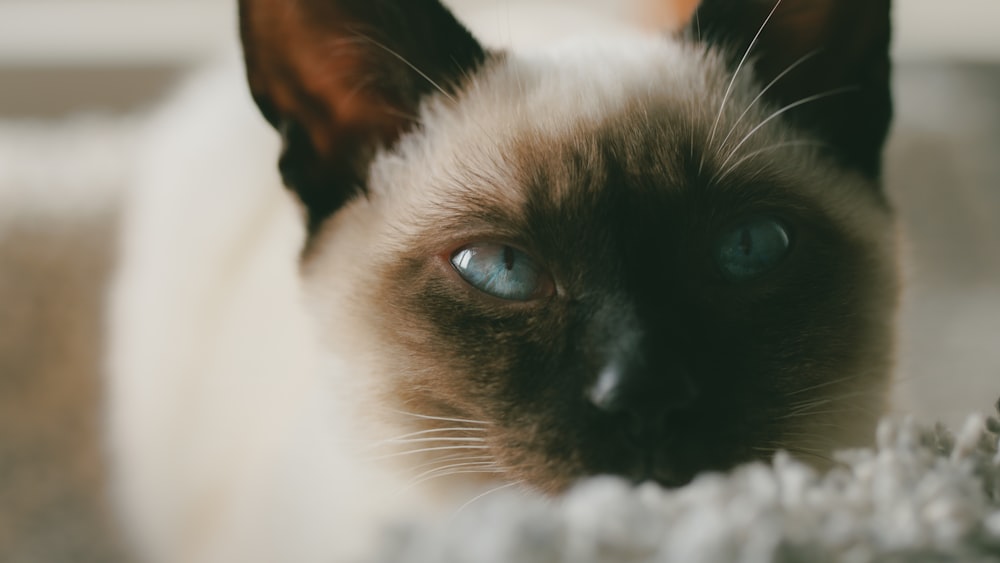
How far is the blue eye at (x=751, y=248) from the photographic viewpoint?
773 mm

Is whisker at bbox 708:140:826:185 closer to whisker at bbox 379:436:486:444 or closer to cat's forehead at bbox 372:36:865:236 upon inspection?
cat's forehead at bbox 372:36:865:236

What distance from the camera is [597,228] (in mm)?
749

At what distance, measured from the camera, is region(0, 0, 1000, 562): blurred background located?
4.31 feet

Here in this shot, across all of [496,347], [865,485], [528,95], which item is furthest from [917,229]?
[865,485]

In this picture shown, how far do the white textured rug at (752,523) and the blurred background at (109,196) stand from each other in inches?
20.0

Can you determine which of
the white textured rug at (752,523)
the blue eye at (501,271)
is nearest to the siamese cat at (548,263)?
the blue eye at (501,271)

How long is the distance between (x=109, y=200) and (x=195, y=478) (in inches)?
24.3

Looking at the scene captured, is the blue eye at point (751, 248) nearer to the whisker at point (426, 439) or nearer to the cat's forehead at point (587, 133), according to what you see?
the cat's forehead at point (587, 133)

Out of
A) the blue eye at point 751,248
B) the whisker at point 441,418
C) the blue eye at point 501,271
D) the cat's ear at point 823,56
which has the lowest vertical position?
the whisker at point 441,418

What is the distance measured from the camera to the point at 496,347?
0.76 meters

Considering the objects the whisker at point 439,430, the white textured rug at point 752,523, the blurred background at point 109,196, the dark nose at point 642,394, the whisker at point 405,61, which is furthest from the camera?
the blurred background at point 109,196

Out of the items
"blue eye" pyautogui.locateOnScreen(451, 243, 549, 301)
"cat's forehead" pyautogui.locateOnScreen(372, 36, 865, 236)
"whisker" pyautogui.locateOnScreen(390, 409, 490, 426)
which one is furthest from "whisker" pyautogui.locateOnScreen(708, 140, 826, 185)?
"whisker" pyautogui.locateOnScreen(390, 409, 490, 426)


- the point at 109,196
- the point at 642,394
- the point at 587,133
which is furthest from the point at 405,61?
the point at 109,196

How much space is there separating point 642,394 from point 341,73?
0.50m
